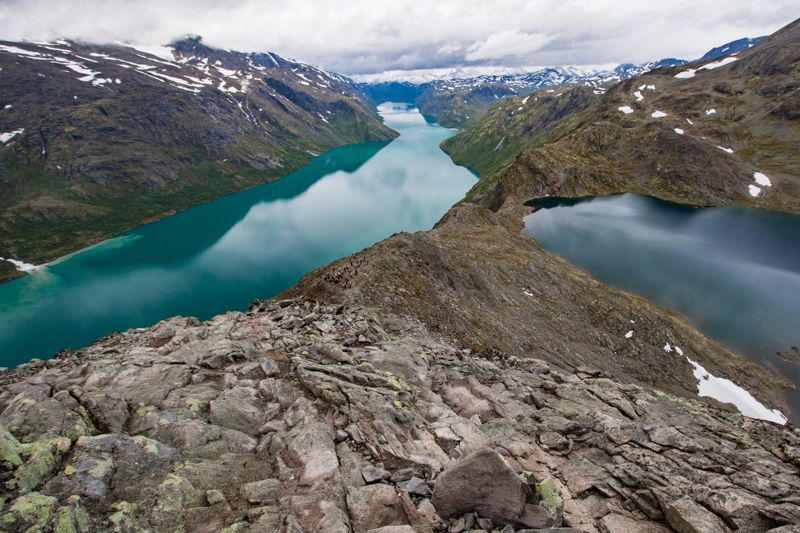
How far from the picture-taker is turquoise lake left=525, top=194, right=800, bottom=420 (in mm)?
63219

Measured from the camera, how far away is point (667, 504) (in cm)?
1501

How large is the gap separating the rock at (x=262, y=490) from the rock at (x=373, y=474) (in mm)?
3326

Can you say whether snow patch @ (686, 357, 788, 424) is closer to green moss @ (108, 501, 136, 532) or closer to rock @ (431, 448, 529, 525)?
rock @ (431, 448, 529, 525)

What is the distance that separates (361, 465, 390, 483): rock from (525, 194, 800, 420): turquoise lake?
62.5m

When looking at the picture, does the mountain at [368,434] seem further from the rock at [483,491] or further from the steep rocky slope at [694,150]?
the steep rocky slope at [694,150]

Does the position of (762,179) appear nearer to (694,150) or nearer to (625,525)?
(694,150)

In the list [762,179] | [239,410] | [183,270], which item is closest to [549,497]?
[239,410]

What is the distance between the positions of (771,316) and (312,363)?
8374 cm

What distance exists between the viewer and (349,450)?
667 inches

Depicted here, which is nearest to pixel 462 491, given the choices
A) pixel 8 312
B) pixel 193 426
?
pixel 193 426

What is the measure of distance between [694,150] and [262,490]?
187 metres

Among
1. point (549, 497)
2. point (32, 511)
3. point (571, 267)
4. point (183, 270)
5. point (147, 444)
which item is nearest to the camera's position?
point (32, 511)

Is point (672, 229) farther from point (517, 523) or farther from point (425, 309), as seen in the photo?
point (517, 523)

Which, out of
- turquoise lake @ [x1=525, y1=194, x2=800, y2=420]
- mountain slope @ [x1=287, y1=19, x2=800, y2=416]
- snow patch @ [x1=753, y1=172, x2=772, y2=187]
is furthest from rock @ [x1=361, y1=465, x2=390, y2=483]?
snow patch @ [x1=753, y1=172, x2=772, y2=187]
